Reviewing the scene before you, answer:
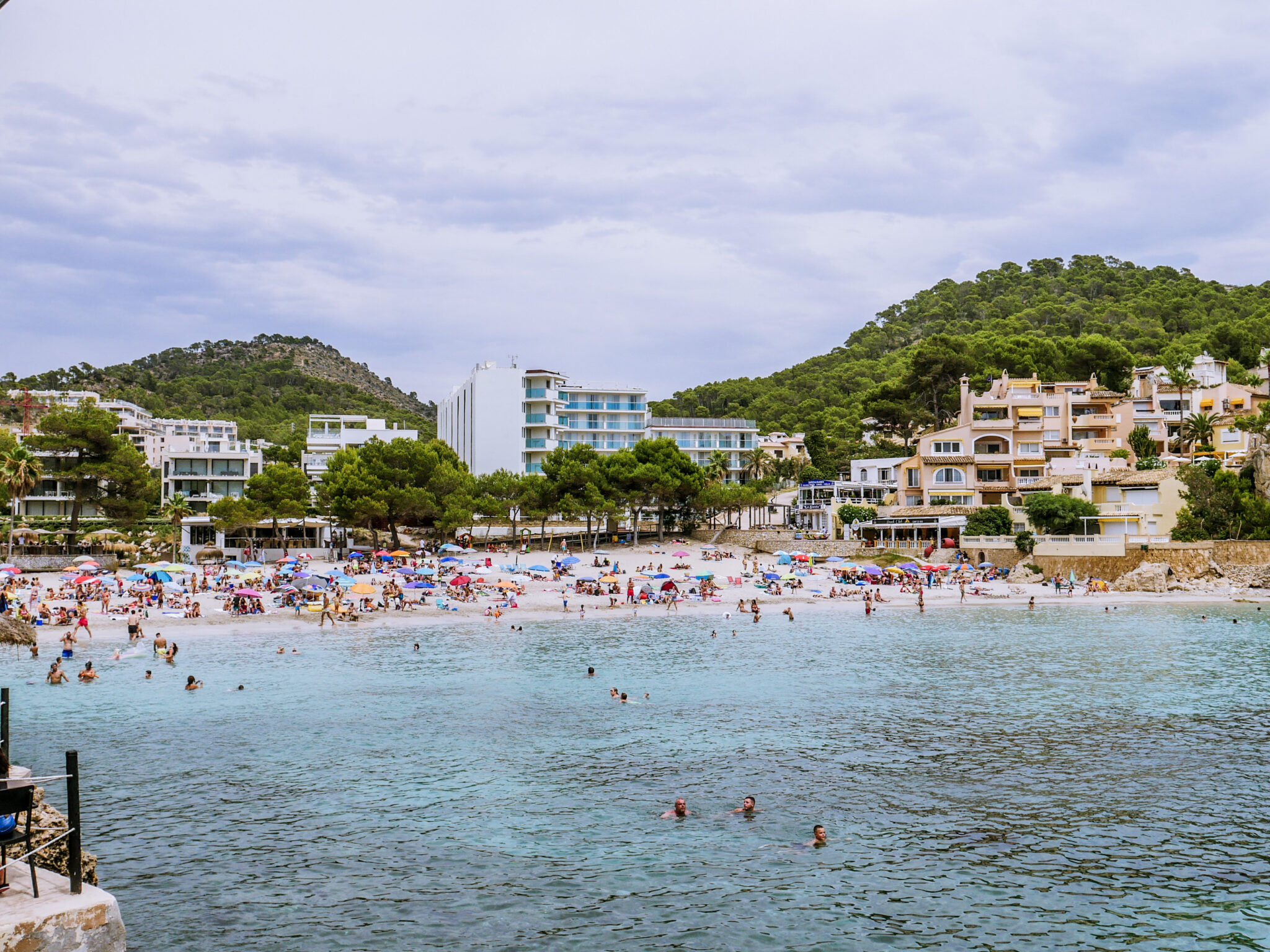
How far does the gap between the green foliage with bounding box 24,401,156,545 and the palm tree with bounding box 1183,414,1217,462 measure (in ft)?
269

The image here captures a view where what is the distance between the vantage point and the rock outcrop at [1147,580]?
58.3 metres

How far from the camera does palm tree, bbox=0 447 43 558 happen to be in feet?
204

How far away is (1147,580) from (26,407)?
12098 cm

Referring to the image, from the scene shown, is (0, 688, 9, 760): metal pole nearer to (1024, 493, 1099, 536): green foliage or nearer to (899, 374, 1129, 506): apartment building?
(1024, 493, 1099, 536): green foliage

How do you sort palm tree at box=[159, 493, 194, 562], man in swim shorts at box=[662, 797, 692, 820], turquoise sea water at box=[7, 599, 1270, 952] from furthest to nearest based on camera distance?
palm tree at box=[159, 493, 194, 562] < man in swim shorts at box=[662, 797, 692, 820] < turquoise sea water at box=[7, 599, 1270, 952]

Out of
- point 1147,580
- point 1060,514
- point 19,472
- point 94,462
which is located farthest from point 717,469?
point 19,472

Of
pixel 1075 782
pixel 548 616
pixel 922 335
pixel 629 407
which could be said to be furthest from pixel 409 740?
pixel 922 335

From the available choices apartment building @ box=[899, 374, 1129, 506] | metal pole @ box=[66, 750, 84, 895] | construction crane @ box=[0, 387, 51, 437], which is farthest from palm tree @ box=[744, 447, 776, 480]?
metal pole @ box=[66, 750, 84, 895]

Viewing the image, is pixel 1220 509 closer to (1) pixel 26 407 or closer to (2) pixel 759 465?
(2) pixel 759 465

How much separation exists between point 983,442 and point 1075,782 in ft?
200

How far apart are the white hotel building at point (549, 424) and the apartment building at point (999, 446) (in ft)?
96.1

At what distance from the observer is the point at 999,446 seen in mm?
77438

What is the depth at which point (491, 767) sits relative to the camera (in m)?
21.9

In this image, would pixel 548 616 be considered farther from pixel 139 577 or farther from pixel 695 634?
pixel 139 577
